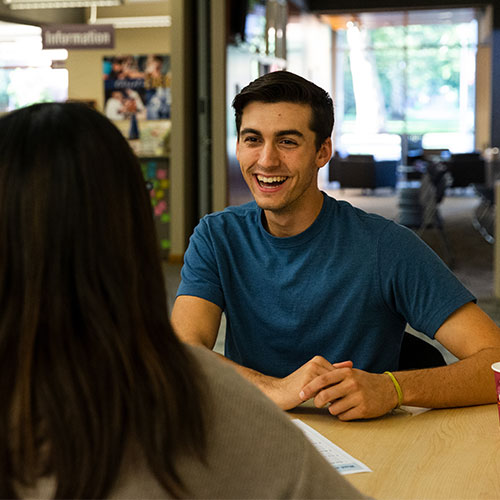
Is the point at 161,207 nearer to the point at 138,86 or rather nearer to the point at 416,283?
the point at 138,86

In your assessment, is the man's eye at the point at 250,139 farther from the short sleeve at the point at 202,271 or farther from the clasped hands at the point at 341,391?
the clasped hands at the point at 341,391

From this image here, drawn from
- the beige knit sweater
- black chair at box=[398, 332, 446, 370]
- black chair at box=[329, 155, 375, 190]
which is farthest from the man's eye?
black chair at box=[329, 155, 375, 190]

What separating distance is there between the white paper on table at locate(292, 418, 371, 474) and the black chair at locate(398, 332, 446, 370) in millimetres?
545

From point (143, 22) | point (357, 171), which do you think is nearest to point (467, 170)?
point (357, 171)

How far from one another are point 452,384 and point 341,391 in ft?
0.86

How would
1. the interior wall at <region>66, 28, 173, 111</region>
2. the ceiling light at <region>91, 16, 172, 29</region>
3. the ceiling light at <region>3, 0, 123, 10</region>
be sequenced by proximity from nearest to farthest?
1. the ceiling light at <region>3, 0, 123, 10</region>
2. the ceiling light at <region>91, 16, 172, 29</region>
3. the interior wall at <region>66, 28, 173, 111</region>

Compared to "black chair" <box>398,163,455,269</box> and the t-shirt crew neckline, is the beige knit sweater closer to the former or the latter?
the t-shirt crew neckline

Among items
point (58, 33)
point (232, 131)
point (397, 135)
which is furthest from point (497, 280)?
point (397, 135)

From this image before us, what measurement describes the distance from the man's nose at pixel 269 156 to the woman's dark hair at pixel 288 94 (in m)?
0.10

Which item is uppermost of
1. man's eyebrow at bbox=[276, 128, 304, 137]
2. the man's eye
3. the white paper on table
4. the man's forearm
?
man's eyebrow at bbox=[276, 128, 304, 137]

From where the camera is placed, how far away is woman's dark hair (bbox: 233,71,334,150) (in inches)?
73.7

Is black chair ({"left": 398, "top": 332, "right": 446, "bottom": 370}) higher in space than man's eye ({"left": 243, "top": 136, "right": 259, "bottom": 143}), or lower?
lower

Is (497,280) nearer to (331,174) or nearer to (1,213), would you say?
(1,213)

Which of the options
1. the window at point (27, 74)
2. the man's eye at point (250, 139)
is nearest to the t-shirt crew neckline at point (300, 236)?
the man's eye at point (250, 139)
